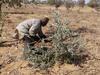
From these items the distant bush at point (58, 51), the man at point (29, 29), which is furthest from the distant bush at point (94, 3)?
the man at point (29, 29)

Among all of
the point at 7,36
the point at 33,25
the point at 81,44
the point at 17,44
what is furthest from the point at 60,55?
the point at 7,36

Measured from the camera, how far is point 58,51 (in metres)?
4.32

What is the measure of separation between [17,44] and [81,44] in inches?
97.8

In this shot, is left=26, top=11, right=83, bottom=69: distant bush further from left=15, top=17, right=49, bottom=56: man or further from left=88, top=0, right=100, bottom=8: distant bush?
left=88, top=0, right=100, bottom=8: distant bush

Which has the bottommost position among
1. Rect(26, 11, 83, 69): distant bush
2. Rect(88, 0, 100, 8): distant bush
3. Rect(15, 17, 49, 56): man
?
Rect(88, 0, 100, 8): distant bush

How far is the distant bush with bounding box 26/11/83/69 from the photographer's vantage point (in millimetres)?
4215

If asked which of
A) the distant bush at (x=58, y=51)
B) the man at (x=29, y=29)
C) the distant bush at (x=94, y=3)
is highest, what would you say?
the man at (x=29, y=29)

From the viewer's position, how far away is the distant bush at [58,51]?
421cm

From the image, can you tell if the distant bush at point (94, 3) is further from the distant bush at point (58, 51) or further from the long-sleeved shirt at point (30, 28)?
the long-sleeved shirt at point (30, 28)

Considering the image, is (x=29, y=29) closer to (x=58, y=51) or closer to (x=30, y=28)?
(x=30, y=28)

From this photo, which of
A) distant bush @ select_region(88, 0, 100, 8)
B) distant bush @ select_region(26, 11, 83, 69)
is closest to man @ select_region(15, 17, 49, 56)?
distant bush @ select_region(26, 11, 83, 69)

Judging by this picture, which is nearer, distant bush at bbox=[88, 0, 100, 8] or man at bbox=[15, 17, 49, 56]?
man at bbox=[15, 17, 49, 56]

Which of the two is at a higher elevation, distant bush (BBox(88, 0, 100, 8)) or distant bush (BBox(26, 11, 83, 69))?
distant bush (BBox(26, 11, 83, 69))

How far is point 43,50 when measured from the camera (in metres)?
4.42
